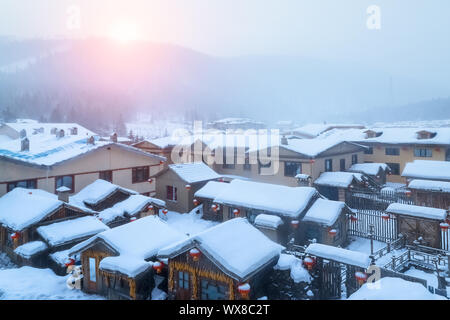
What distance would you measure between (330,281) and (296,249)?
4935 mm

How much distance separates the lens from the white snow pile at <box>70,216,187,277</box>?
34.5 feet

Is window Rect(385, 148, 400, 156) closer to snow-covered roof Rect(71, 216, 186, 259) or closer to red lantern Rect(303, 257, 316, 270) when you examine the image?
red lantern Rect(303, 257, 316, 270)

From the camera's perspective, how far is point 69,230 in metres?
15.3

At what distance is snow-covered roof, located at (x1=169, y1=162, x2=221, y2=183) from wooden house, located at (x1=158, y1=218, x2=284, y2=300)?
44.0 feet

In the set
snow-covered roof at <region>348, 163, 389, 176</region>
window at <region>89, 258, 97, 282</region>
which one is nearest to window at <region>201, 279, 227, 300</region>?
window at <region>89, 258, 97, 282</region>

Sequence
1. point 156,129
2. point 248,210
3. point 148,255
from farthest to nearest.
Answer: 1. point 156,129
2. point 248,210
3. point 148,255

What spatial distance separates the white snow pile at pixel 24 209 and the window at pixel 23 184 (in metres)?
1.94

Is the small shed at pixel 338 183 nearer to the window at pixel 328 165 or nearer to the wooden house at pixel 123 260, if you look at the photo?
the window at pixel 328 165

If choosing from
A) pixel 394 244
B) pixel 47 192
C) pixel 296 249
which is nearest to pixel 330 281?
pixel 296 249

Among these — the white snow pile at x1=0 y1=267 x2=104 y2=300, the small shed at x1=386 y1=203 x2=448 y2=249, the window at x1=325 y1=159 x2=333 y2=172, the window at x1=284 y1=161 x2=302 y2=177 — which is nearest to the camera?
the white snow pile at x1=0 y1=267 x2=104 y2=300

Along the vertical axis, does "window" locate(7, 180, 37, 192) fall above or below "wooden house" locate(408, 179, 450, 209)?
above

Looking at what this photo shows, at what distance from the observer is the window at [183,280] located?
10.1m

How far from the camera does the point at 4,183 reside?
1939 cm

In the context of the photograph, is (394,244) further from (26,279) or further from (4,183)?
(4,183)
